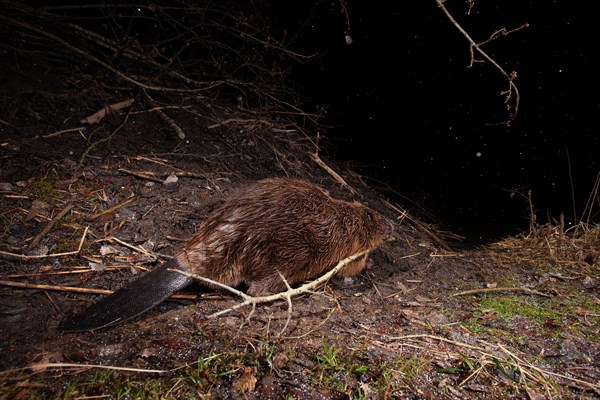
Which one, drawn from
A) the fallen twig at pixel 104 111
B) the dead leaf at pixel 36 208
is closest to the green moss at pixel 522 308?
the dead leaf at pixel 36 208

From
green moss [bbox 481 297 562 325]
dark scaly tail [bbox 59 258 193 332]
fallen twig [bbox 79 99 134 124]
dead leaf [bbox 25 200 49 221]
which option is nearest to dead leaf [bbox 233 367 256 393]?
dark scaly tail [bbox 59 258 193 332]

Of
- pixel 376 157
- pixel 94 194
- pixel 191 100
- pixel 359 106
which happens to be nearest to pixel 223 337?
pixel 94 194

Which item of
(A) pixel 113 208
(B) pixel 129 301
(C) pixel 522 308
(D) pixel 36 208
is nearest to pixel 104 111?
(A) pixel 113 208

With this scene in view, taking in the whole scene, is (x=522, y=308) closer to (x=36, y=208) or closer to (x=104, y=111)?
(x=36, y=208)

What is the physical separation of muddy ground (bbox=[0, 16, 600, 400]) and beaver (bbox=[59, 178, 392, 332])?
0.44ft

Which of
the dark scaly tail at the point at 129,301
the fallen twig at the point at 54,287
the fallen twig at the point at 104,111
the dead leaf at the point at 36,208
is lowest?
the fallen twig at the point at 54,287

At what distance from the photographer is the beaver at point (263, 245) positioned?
2182mm

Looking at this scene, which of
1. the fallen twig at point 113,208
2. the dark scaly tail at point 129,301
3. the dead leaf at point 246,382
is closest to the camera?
the dead leaf at point 246,382

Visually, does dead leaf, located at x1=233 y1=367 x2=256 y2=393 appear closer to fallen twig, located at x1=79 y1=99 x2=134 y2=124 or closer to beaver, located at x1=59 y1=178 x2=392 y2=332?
beaver, located at x1=59 y1=178 x2=392 y2=332

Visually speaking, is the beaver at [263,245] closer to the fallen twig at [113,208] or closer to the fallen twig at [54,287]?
the fallen twig at [54,287]

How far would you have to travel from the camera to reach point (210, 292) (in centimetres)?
245

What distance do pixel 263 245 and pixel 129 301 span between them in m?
0.79

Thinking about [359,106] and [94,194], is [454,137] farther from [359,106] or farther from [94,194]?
Answer: [94,194]

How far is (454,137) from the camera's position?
18.6 feet
